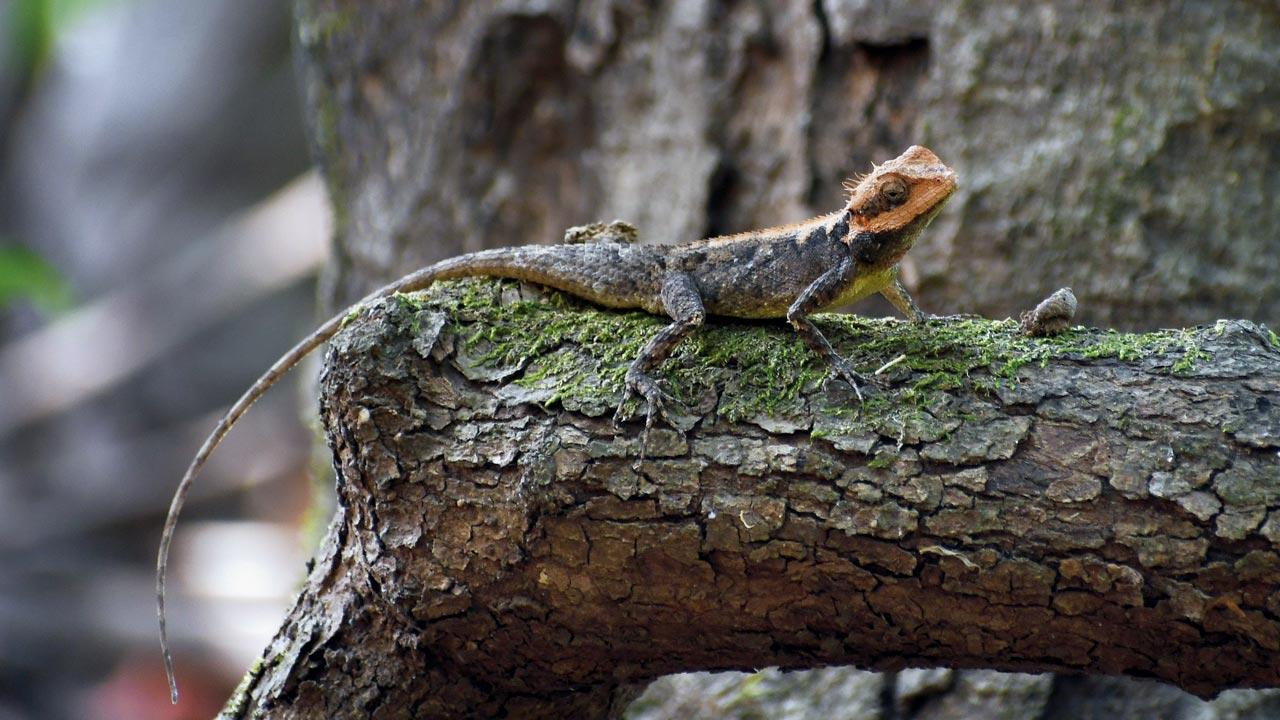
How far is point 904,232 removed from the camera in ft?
13.7

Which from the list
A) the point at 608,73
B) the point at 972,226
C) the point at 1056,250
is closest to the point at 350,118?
the point at 608,73

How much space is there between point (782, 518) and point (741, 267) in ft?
4.84

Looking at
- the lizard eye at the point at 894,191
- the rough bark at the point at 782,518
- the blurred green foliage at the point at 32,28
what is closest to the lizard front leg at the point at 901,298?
the lizard eye at the point at 894,191

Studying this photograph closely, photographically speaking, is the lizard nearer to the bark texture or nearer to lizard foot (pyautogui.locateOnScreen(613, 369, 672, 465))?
lizard foot (pyautogui.locateOnScreen(613, 369, 672, 465))

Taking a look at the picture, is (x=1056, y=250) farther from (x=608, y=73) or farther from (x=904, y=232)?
(x=608, y=73)

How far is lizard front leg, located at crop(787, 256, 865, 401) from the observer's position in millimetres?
3523

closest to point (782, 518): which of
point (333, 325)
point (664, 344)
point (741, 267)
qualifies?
point (664, 344)

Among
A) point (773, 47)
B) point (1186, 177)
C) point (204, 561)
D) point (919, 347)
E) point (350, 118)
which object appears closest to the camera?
point (919, 347)

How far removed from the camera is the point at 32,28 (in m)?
12.7

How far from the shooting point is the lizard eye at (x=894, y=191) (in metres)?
4.11

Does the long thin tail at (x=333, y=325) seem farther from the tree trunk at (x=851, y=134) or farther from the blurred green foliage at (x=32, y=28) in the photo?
the blurred green foliage at (x=32, y=28)

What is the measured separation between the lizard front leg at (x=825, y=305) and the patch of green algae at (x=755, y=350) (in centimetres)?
5

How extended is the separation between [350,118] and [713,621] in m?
5.11

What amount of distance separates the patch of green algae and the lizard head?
1.31 ft
